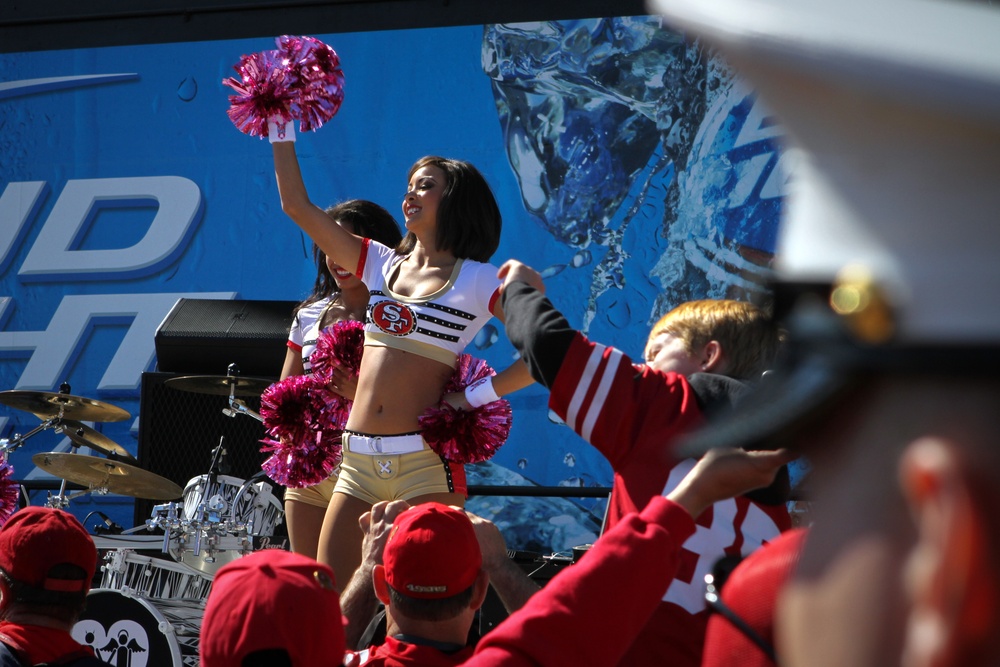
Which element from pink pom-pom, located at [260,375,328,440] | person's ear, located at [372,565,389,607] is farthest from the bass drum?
person's ear, located at [372,565,389,607]

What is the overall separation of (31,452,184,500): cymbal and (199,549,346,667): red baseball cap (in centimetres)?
341

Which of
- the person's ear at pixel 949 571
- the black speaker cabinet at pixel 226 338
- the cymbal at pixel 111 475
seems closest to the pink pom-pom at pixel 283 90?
the cymbal at pixel 111 475

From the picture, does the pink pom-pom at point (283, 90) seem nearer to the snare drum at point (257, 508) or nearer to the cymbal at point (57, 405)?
the snare drum at point (257, 508)

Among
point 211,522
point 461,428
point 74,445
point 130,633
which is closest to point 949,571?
point 461,428

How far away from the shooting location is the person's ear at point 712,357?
2146mm

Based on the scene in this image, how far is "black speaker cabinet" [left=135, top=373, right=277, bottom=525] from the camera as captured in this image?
18.6 feet

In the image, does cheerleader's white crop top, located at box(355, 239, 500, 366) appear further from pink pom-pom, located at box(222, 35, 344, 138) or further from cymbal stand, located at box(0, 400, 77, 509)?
cymbal stand, located at box(0, 400, 77, 509)

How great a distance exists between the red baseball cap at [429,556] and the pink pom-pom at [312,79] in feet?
7.00

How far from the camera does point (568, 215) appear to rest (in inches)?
242

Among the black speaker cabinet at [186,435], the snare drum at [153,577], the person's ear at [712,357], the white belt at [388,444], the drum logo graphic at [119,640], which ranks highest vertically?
the black speaker cabinet at [186,435]

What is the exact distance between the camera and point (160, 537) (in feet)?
15.8

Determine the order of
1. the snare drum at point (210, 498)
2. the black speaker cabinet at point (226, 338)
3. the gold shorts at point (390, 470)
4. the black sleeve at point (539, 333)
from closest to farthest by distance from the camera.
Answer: the black sleeve at point (539, 333)
the gold shorts at point (390, 470)
the snare drum at point (210, 498)
the black speaker cabinet at point (226, 338)

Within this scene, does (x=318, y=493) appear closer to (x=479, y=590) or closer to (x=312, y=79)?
Answer: (x=312, y=79)

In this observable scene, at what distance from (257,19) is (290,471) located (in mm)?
3924
